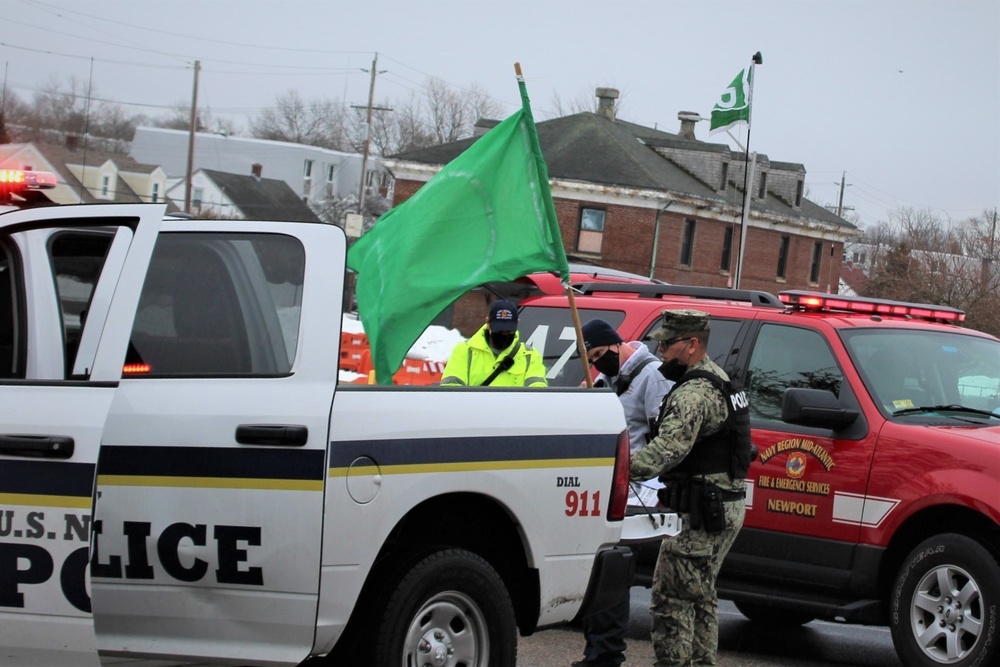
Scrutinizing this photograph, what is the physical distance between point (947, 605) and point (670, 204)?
36379mm

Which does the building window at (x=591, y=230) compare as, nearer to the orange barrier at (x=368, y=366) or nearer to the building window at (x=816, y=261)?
the building window at (x=816, y=261)

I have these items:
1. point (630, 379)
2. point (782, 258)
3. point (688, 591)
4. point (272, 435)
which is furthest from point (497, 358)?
point (782, 258)

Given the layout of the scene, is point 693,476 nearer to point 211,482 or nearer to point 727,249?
point 211,482

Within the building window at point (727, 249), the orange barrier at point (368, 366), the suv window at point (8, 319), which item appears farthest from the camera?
the building window at point (727, 249)

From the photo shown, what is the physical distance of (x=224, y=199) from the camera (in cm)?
6931

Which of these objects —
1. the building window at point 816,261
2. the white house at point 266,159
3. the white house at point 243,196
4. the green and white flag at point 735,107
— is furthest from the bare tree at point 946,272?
the white house at point 266,159

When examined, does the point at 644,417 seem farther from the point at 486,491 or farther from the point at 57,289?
the point at 57,289

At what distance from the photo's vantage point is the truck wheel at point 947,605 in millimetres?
6125

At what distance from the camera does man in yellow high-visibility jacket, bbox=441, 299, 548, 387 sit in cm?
688

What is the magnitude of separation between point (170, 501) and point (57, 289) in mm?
872

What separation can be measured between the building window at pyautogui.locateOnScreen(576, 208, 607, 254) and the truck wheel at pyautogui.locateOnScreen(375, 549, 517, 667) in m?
38.4

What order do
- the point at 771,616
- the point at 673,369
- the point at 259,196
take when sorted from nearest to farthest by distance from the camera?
the point at 673,369 < the point at 771,616 < the point at 259,196

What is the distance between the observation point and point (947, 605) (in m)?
6.30

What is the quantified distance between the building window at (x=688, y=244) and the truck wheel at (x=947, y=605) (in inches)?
1473
